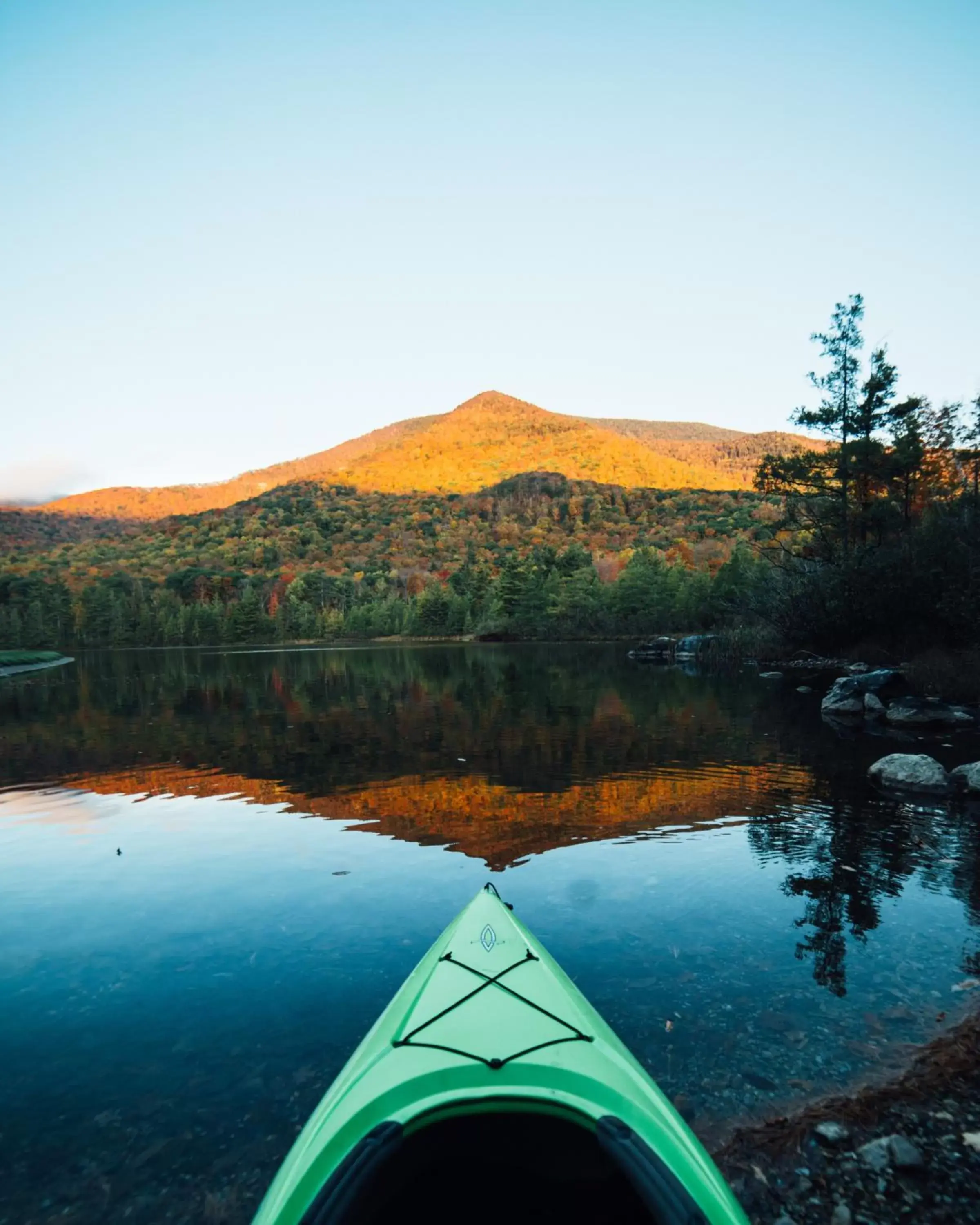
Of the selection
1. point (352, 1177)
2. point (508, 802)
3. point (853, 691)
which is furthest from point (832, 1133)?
point (853, 691)

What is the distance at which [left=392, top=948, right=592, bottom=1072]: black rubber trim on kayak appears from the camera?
11.7 feet

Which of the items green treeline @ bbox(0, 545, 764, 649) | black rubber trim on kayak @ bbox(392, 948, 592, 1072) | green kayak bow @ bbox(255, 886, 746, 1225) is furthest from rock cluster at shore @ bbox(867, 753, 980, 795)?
green treeline @ bbox(0, 545, 764, 649)

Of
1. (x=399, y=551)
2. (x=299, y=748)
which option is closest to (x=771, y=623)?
(x=299, y=748)

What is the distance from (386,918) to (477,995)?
11.7 feet

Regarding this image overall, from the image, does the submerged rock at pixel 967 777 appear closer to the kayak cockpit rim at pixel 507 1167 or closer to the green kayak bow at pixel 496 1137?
the green kayak bow at pixel 496 1137

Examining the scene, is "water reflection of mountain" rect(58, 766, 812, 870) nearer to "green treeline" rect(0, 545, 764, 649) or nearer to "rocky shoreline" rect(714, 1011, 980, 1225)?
"rocky shoreline" rect(714, 1011, 980, 1225)

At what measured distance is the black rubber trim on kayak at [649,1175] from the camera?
2668 mm

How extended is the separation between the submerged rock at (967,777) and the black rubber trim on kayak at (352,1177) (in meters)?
12.8

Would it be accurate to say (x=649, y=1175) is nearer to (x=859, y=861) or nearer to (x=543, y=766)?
(x=859, y=861)

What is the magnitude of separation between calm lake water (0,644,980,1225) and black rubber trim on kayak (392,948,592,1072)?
1.16 metres

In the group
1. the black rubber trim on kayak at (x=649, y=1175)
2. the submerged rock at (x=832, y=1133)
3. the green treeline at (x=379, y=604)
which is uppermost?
the black rubber trim on kayak at (x=649, y=1175)

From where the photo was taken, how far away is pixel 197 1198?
12.3 ft

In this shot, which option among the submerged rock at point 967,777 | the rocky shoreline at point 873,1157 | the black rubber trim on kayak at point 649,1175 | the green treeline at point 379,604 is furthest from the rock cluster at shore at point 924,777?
the green treeline at point 379,604

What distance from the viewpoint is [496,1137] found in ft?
11.8
